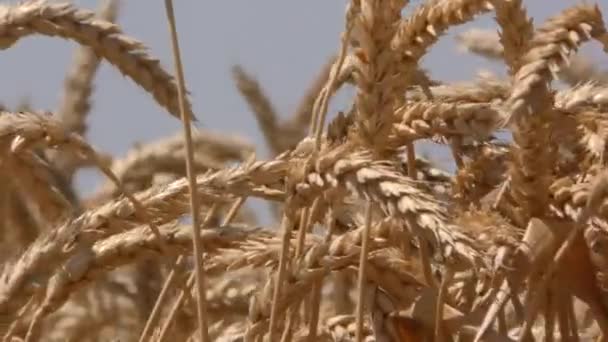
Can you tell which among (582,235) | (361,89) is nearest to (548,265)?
(582,235)

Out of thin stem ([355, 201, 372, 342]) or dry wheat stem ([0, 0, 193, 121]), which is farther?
dry wheat stem ([0, 0, 193, 121])

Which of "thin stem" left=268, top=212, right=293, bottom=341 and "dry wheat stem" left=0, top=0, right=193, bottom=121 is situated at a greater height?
"dry wheat stem" left=0, top=0, right=193, bottom=121

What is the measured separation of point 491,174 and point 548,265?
25cm

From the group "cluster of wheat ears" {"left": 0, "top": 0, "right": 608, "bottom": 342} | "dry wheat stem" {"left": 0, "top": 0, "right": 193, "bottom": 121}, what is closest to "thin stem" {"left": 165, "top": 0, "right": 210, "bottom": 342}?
"cluster of wheat ears" {"left": 0, "top": 0, "right": 608, "bottom": 342}

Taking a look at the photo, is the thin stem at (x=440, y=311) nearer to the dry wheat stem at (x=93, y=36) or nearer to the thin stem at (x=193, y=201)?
the thin stem at (x=193, y=201)

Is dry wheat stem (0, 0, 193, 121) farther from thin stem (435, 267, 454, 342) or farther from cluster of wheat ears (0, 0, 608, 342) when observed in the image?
thin stem (435, 267, 454, 342)

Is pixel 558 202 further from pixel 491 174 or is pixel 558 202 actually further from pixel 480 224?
pixel 491 174

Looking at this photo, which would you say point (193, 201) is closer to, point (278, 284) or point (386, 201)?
point (278, 284)

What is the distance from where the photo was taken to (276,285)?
128 cm

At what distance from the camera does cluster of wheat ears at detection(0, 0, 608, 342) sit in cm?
122

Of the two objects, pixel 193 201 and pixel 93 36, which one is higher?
pixel 93 36

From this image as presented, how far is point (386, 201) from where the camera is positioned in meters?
1.09

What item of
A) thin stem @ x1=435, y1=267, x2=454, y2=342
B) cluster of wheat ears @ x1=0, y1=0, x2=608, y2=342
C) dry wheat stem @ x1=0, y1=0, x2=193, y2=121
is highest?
dry wheat stem @ x1=0, y1=0, x2=193, y2=121

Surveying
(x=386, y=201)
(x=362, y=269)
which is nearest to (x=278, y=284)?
(x=362, y=269)
